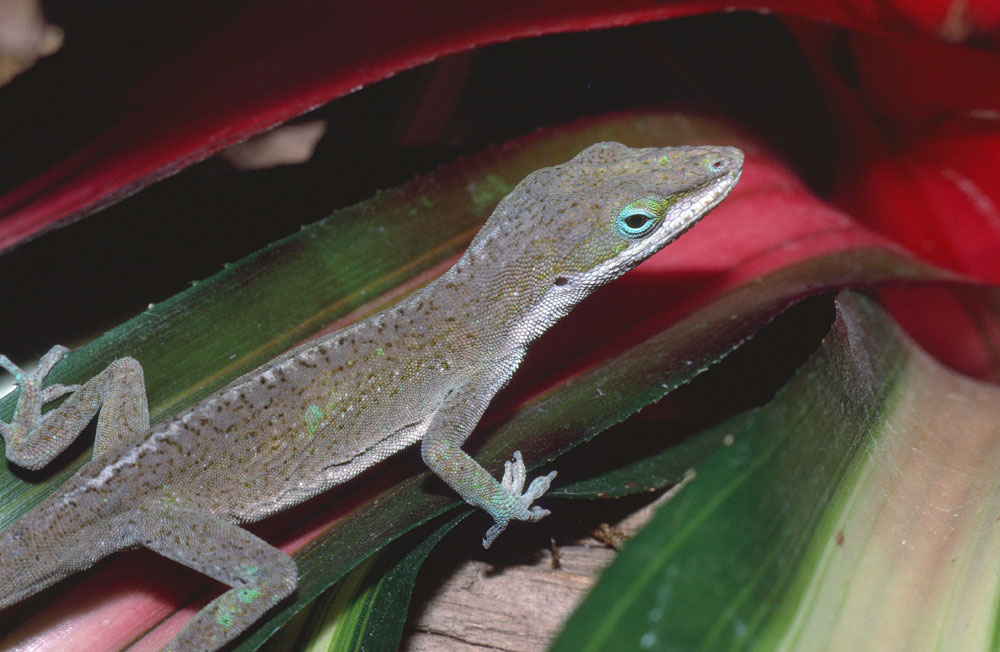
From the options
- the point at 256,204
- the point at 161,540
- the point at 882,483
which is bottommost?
the point at 882,483

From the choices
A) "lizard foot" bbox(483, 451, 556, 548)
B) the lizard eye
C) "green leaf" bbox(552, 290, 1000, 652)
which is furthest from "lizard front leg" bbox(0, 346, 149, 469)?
"green leaf" bbox(552, 290, 1000, 652)

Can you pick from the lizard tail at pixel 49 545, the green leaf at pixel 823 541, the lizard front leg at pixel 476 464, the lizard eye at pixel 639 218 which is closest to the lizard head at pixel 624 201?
the lizard eye at pixel 639 218

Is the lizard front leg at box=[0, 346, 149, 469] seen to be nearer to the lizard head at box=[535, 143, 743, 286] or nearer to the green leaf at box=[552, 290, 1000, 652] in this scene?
the lizard head at box=[535, 143, 743, 286]

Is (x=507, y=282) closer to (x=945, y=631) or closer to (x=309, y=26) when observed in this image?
(x=309, y=26)

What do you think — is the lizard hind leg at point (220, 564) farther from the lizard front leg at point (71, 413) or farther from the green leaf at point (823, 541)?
the green leaf at point (823, 541)

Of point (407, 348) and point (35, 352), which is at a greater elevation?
point (35, 352)

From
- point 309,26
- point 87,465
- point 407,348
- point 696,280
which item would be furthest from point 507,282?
point 87,465

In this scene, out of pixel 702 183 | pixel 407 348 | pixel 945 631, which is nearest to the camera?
pixel 945 631

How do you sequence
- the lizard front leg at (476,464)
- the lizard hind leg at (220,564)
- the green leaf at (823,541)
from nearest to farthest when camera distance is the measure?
the green leaf at (823,541) < the lizard hind leg at (220,564) < the lizard front leg at (476,464)
